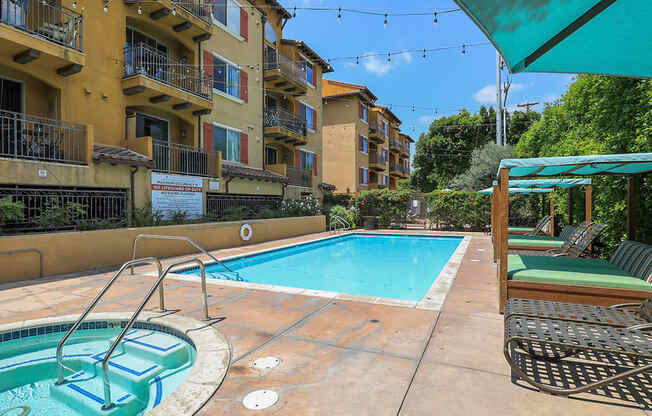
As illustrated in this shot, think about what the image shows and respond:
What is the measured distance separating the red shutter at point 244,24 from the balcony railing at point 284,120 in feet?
12.5

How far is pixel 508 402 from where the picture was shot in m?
2.51

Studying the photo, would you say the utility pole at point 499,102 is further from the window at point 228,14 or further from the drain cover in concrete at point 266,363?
the drain cover in concrete at point 266,363

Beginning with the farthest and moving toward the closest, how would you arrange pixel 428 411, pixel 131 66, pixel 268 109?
pixel 268 109 → pixel 131 66 → pixel 428 411

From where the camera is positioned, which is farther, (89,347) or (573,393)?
(89,347)

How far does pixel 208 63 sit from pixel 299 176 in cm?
809

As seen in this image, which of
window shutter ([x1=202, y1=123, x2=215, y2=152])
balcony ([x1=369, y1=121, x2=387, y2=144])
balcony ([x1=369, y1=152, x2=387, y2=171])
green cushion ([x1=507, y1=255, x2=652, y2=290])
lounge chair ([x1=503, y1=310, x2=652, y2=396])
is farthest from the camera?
balcony ([x1=369, y1=152, x2=387, y2=171])

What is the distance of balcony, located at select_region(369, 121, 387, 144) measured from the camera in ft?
104

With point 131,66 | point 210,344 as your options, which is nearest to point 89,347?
point 210,344

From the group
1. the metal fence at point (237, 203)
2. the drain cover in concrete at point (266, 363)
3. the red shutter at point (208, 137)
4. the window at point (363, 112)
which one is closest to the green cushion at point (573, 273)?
the drain cover in concrete at point (266, 363)

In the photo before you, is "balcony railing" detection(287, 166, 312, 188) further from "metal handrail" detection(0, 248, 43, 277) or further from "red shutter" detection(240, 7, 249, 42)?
"metal handrail" detection(0, 248, 43, 277)

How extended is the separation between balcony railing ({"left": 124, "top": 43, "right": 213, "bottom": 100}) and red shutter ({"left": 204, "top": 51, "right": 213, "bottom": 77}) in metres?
0.29

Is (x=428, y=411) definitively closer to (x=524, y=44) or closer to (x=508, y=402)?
(x=508, y=402)

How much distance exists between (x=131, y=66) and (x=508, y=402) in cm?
1377

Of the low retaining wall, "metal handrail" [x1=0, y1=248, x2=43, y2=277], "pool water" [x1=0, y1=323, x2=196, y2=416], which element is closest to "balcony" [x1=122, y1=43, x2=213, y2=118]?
the low retaining wall
